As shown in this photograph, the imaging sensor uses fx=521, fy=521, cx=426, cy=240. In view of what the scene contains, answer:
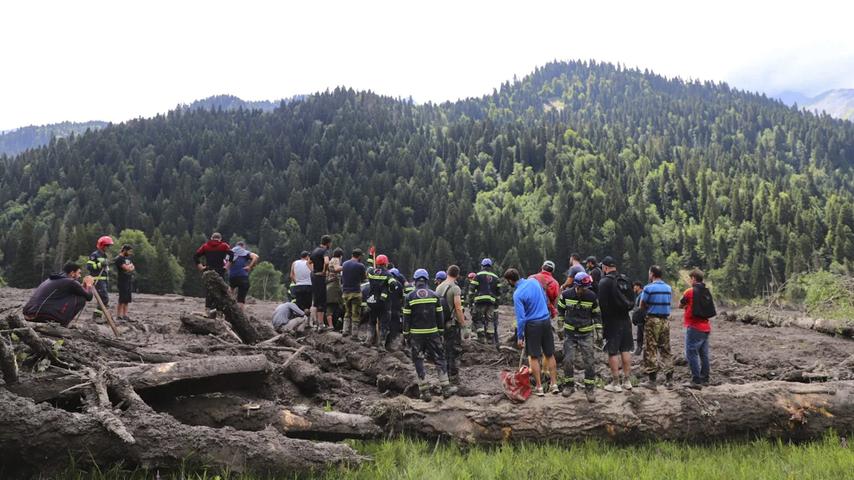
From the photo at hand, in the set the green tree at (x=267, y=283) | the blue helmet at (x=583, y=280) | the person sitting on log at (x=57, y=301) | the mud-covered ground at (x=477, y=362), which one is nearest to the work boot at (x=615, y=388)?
the mud-covered ground at (x=477, y=362)

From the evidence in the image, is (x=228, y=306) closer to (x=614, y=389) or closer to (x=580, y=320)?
(x=580, y=320)

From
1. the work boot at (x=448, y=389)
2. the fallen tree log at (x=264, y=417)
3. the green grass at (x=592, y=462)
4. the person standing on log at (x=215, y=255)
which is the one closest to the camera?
the green grass at (x=592, y=462)

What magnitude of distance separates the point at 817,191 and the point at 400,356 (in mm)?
203672

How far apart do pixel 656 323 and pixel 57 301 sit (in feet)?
35.9

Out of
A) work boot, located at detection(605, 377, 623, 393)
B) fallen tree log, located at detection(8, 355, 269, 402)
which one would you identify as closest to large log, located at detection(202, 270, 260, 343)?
fallen tree log, located at detection(8, 355, 269, 402)

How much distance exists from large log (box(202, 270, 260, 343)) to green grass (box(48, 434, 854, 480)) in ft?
16.2

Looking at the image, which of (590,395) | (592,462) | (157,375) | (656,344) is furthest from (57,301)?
(656,344)

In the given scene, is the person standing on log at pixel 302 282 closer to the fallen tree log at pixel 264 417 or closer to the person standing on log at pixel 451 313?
the person standing on log at pixel 451 313

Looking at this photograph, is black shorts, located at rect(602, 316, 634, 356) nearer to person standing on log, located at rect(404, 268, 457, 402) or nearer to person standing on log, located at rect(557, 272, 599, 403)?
person standing on log, located at rect(557, 272, 599, 403)

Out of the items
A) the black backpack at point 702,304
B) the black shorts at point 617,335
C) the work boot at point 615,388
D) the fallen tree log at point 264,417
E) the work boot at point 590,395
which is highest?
the black backpack at point 702,304

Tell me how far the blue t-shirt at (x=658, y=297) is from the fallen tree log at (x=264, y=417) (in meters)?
6.75

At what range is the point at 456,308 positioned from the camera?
34.0 feet

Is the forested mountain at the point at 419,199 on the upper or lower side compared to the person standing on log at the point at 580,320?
upper

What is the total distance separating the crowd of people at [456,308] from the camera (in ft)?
29.5
